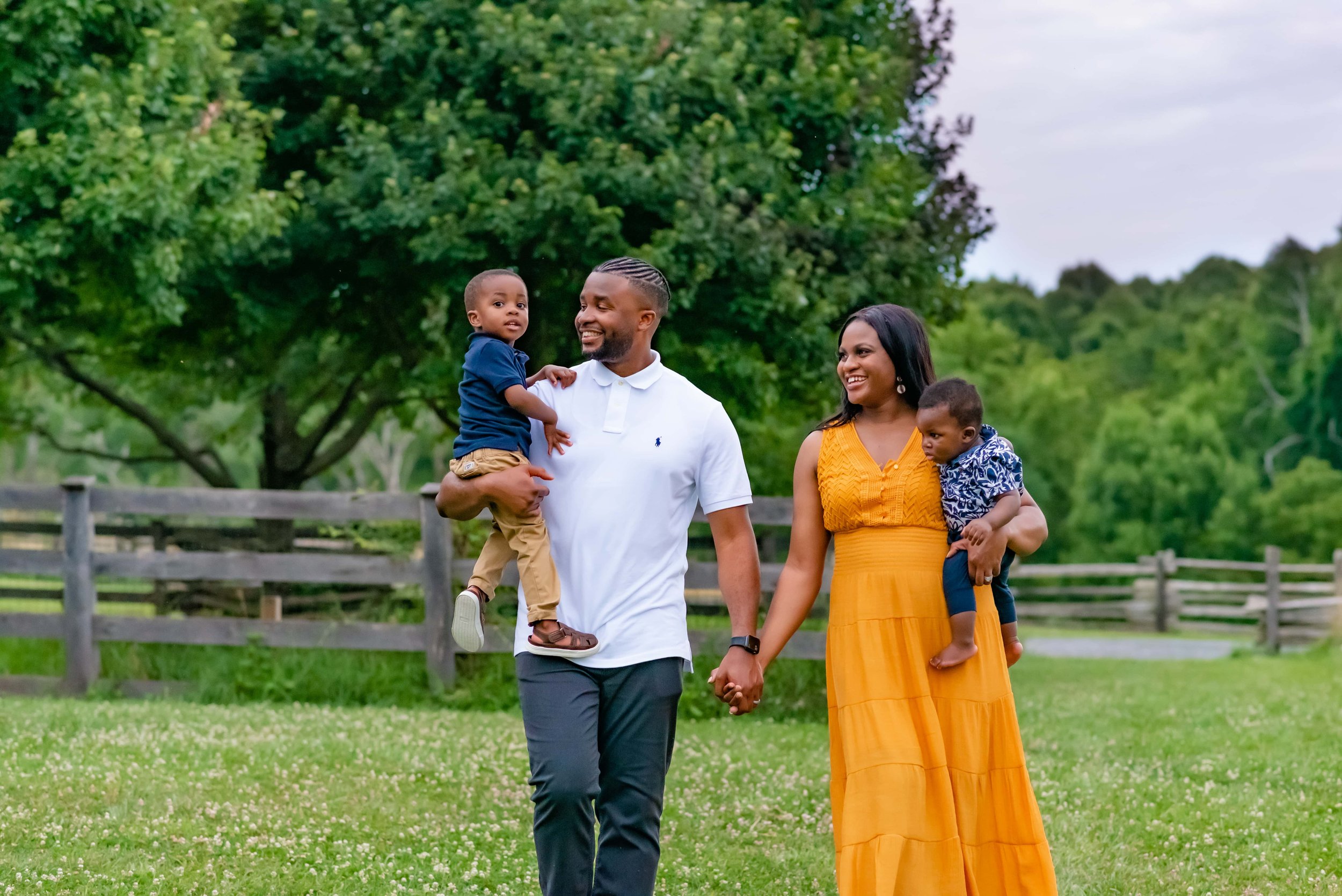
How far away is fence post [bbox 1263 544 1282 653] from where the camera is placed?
69.9 feet

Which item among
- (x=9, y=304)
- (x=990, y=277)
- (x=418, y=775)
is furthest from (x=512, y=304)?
(x=990, y=277)

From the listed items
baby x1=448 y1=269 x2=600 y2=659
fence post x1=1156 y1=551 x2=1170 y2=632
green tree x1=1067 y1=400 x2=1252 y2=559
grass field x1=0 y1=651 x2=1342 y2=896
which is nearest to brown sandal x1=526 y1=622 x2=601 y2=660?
baby x1=448 y1=269 x2=600 y2=659

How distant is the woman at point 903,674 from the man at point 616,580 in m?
0.29

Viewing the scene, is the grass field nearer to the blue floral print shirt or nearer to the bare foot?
the bare foot

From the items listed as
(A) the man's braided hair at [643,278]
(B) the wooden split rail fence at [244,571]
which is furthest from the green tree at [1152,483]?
(A) the man's braided hair at [643,278]

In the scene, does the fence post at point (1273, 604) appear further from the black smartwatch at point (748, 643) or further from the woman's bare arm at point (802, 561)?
the black smartwatch at point (748, 643)

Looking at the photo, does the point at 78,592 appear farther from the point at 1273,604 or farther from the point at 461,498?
the point at 1273,604

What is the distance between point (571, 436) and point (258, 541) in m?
10.6

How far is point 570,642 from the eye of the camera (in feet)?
12.1

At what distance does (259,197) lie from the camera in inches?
435

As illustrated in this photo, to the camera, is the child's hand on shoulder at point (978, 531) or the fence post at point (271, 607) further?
the fence post at point (271, 607)

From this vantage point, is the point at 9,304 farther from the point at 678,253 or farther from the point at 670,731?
the point at 670,731

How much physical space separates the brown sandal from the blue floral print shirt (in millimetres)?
1082

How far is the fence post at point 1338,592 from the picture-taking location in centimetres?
1892
